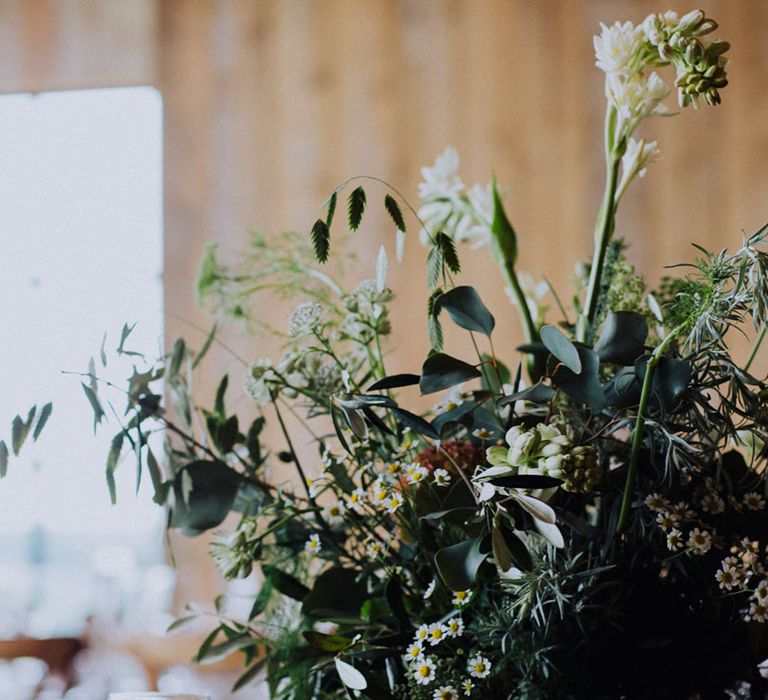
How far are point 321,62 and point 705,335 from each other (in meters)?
1.86

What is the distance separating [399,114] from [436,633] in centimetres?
180

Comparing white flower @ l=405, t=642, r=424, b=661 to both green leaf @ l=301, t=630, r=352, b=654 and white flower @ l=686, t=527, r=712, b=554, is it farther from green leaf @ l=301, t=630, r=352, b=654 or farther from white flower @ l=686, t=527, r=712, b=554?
white flower @ l=686, t=527, r=712, b=554

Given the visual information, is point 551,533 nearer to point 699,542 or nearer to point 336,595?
point 699,542

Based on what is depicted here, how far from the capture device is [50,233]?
247 centimetres

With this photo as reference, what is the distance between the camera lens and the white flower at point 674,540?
25.7 inches

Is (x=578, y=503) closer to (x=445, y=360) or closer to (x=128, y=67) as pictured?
(x=445, y=360)

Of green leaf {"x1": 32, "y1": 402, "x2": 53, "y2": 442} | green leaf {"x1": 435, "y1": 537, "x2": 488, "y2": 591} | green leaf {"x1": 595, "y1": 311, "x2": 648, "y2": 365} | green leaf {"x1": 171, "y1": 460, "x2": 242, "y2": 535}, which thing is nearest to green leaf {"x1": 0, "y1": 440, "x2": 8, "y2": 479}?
→ green leaf {"x1": 32, "y1": 402, "x2": 53, "y2": 442}

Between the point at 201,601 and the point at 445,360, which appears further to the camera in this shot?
the point at 201,601

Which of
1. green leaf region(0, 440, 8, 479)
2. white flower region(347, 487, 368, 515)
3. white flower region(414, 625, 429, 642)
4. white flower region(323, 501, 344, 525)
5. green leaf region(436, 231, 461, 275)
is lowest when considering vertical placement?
white flower region(414, 625, 429, 642)

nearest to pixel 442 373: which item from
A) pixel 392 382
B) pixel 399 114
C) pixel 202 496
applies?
pixel 392 382

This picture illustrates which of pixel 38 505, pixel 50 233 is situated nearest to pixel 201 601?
pixel 38 505

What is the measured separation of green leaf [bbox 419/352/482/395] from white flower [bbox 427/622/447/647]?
0.58 ft

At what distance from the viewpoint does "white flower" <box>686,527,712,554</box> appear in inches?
25.9

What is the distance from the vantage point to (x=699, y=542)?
0.66 m
